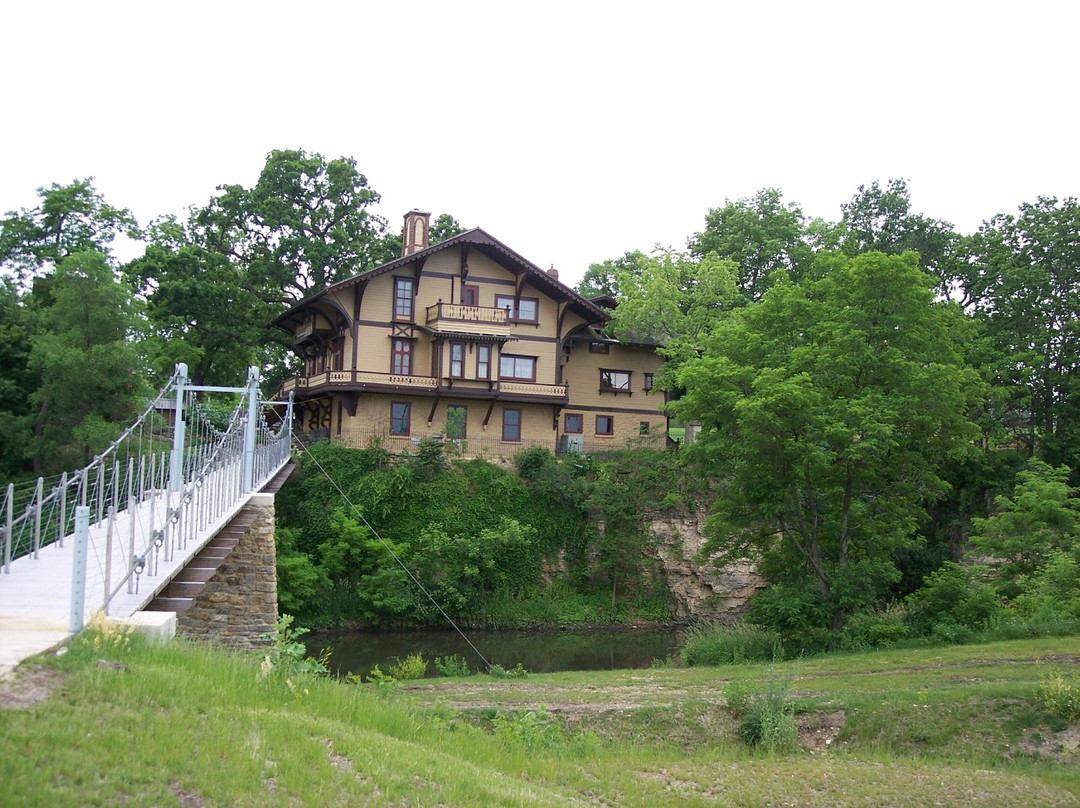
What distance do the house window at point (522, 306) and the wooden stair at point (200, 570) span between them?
2177 centimetres

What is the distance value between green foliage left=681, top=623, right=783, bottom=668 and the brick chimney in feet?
84.5

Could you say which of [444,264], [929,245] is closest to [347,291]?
[444,264]

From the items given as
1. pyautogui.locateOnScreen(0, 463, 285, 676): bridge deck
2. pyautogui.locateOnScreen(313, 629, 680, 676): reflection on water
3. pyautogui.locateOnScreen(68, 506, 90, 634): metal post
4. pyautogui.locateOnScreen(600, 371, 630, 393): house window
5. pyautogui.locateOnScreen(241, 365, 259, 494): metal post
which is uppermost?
pyautogui.locateOnScreen(600, 371, 630, 393): house window

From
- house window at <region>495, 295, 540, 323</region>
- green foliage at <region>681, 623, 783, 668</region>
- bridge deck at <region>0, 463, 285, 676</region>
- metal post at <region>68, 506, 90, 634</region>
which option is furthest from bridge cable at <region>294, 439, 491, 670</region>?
metal post at <region>68, 506, 90, 634</region>

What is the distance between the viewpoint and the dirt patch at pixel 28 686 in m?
6.66

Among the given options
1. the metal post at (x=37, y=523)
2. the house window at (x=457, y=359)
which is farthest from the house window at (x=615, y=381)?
the metal post at (x=37, y=523)

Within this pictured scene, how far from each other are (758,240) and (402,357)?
1959 cm

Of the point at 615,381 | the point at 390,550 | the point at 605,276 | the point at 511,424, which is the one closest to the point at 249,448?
the point at 390,550

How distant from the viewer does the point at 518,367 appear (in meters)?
42.3

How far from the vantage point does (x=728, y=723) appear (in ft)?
46.2

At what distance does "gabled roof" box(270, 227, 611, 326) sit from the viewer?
3931 centimetres

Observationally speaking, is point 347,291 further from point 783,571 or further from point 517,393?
point 783,571

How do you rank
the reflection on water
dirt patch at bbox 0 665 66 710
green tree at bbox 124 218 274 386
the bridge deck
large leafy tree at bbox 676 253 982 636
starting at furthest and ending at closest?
green tree at bbox 124 218 274 386 < the reflection on water < large leafy tree at bbox 676 253 982 636 < the bridge deck < dirt patch at bbox 0 665 66 710

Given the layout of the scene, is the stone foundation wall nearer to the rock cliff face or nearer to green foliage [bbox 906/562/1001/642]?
green foliage [bbox 906/562/1001/642]
